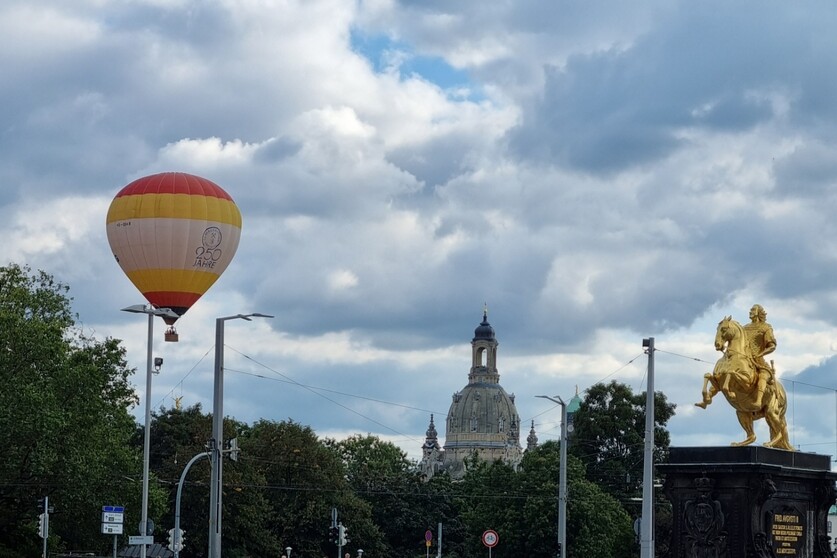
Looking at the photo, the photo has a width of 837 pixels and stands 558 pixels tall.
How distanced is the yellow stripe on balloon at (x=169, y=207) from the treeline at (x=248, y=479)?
18.4 ft

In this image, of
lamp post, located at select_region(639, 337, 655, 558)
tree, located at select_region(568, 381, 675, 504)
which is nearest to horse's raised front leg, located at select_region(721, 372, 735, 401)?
lamp post, located at select_region(639, 337, 655, 558)

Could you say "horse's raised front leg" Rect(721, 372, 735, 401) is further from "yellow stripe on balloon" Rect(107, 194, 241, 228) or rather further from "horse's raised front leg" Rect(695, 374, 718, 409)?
"yellow stripe on balloon" Rect(107, 194, 241, 228)

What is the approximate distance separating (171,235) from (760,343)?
3177cm

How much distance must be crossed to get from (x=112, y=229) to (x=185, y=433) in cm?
3268

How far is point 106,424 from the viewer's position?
218 ft

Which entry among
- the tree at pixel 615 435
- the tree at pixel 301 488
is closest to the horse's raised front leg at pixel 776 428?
the tree at pixel 301 488

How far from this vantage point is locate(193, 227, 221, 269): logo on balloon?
68.1m

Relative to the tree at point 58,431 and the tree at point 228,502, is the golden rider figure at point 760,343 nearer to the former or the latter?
the tree at point 58,431

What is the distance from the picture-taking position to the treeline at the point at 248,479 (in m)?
62.2

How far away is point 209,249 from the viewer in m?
68.4

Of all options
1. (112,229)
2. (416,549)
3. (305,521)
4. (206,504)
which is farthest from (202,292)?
(416,549)

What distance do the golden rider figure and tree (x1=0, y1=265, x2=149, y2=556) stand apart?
29.2m

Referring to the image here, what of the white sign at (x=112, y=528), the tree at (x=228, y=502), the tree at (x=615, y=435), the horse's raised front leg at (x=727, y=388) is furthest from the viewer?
the tree at (x=615, y=435)

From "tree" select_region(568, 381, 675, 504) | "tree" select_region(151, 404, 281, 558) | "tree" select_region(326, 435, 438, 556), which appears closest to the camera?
"tree" select_region(151, 404, 281, 558)
